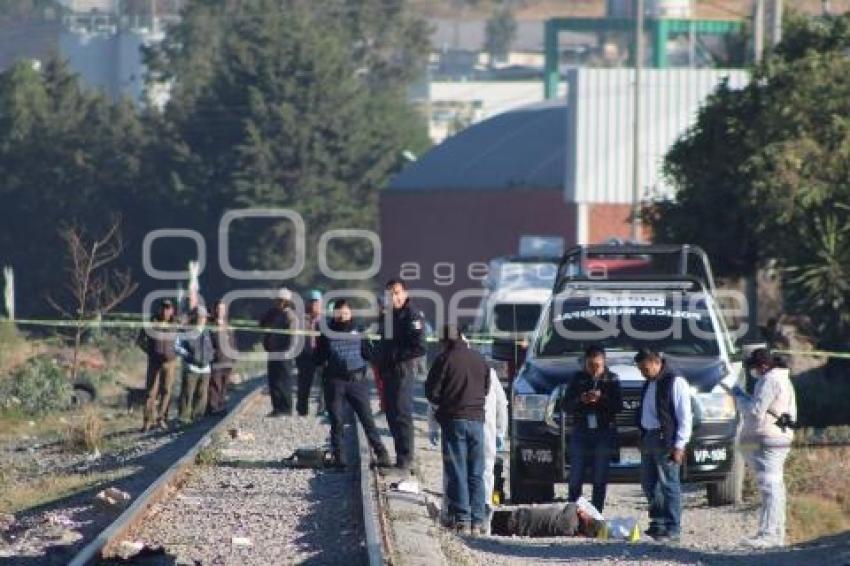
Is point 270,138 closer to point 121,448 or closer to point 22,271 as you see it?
point 22,271

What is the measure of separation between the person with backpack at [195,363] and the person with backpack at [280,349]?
79cm

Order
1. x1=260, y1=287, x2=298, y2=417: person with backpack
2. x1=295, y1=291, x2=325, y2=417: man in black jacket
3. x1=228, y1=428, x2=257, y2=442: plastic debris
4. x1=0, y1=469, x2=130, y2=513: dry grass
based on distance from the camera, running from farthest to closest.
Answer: x1=260, y1=287, x2=298, y2=417: person with backpack < x1=295, y1=291, x2=325, y2=417: man in black jacket < x1=228, y1=428, x2=257, y2=442: plastic debris < x1=0, y1=469, x2=130, y2=513: dry grass

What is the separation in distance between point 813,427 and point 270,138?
2462 inches

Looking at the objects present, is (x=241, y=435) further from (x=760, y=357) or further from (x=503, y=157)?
(x=503, y=157)

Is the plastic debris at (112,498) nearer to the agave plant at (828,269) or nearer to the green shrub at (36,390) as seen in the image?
the green shrub at (36,390)

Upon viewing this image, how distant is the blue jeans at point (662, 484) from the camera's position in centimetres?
1716

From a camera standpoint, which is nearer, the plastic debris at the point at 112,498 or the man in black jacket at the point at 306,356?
the plastic debris at the point at 112,498

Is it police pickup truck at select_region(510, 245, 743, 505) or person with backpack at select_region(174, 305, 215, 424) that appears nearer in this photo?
police pickup truck at select_region(510, 245, 743, 505)

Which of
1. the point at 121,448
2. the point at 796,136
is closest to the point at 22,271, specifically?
the point at 796,136

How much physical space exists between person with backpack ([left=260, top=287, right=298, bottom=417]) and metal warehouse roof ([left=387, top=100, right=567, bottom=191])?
48945mm

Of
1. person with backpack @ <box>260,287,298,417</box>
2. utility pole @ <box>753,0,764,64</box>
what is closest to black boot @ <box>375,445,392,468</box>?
person with backpack @ <box>260,287,298,417</box>

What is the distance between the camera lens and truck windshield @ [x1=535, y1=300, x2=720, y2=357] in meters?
19.9

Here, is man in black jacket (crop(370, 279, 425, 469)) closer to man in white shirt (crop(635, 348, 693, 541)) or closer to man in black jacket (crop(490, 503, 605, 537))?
man in black jacket (crop(490, 503, 605, 537))

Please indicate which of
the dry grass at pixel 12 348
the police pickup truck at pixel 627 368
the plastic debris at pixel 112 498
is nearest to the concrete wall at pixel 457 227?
the dry grass at pixel 12 348
